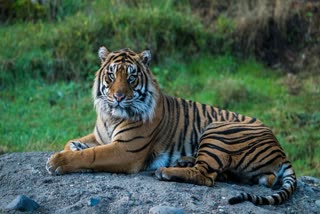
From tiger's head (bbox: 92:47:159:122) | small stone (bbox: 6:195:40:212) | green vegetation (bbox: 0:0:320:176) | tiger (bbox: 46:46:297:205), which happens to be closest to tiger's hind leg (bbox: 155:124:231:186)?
tiger (bbox: 46:46:297:205)

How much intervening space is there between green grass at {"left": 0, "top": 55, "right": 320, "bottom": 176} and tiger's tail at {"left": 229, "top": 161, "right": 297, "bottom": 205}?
2.22 m

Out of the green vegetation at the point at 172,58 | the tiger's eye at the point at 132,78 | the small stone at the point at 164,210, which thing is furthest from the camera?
the green vegetation at the point at 172,58

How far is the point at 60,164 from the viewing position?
5.75 m

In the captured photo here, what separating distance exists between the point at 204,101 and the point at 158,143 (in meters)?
4.01

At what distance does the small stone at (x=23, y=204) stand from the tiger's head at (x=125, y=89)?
121cm

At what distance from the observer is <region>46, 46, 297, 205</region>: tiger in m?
5.78

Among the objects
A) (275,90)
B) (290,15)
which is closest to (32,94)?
(275,90)

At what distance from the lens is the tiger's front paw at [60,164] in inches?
226

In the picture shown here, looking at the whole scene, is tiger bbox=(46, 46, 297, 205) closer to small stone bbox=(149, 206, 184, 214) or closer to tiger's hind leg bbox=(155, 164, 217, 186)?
tiger's hind leg bbox=(155, 164, 217, 186)

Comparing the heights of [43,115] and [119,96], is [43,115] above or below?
below

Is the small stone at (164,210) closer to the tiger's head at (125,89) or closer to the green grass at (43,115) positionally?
the tiger's head at (125,89)

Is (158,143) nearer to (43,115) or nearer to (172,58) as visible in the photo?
(43,115)

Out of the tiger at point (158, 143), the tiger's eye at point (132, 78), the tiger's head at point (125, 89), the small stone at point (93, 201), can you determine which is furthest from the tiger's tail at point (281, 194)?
the tiger's eye at point (132, 78)

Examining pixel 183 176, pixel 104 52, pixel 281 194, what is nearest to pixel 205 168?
pixel 183 176
